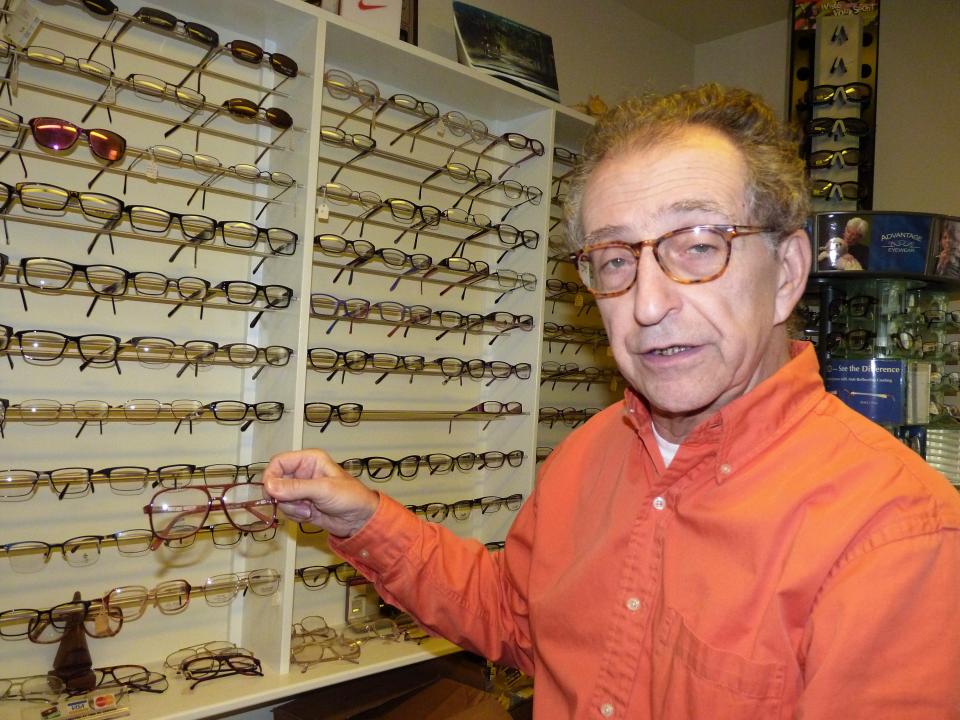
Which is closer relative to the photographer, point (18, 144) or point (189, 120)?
point (18, 144)

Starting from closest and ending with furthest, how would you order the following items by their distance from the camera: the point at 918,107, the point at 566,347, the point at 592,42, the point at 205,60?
the point at 205,60, the point at 566,347, the point at 918,107, the point at 592,42

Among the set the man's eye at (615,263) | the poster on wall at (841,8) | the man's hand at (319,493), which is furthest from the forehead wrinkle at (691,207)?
the poster on wall at (841,8)

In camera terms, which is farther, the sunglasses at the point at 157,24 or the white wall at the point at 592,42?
the white wall at the point at 592,42

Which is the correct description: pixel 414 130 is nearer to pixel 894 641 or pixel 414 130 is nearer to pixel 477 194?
pixel 477 194

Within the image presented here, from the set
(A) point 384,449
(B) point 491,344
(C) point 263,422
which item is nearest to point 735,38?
(B) point 491,344

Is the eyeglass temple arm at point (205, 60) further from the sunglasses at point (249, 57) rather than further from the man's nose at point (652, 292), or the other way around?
the man's nose at point (652, 292)

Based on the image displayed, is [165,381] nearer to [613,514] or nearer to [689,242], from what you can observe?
[613,514]

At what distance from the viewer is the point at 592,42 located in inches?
159

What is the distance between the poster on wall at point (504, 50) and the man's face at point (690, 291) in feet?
6.40

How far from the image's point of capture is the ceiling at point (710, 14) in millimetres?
4238

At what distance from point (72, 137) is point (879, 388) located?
316 cm

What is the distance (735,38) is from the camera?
15.3ft

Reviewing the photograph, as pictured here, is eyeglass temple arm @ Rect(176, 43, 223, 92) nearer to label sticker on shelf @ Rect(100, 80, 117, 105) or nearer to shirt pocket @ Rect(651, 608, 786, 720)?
label sticker on shelf @ Rect(100, 80, 117, 105)

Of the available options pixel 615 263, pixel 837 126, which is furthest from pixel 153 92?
pixel 837 126
